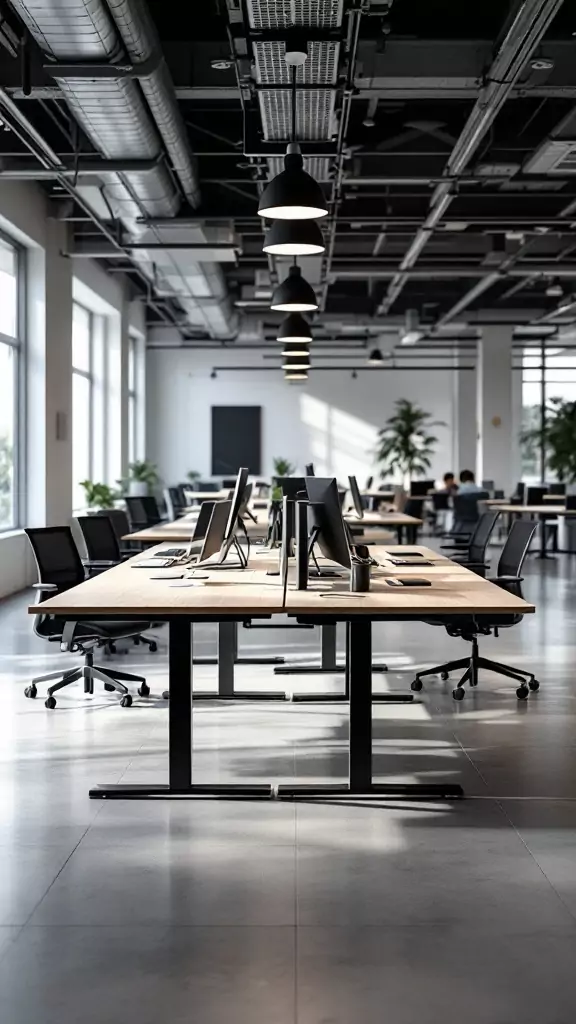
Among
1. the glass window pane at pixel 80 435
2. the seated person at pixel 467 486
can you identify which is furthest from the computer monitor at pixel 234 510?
the seated person at pixel 467 486

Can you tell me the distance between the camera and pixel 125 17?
557 cm

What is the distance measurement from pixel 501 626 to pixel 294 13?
11.0ft

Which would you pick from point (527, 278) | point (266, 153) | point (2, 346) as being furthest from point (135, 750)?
point (527, 278)

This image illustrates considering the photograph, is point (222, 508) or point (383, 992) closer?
point (383, 992)

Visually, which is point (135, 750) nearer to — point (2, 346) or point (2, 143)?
point (2, 143)

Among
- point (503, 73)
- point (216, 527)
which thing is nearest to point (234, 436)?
point (503, 73)

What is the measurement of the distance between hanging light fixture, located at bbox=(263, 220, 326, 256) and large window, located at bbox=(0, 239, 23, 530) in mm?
5897

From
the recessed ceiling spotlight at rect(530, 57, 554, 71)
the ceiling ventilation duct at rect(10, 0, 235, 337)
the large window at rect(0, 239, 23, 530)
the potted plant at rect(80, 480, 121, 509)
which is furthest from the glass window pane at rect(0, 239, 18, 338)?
the recessed ceiling spotlight at rect(530, 57, 554, 71)

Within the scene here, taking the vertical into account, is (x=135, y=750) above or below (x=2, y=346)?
below

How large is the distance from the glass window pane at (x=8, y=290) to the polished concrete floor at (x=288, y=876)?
20.5 feet

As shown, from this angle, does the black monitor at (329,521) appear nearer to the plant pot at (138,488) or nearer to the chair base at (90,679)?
the chair base at (90,679)

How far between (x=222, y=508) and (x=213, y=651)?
207cm

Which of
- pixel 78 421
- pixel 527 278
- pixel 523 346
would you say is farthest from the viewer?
pixel 523 346

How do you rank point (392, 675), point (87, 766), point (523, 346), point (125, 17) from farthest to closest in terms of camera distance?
1. point (523, 346)
2. point (392, 675)
3. point (125, 17)
4. point (87, 766)
